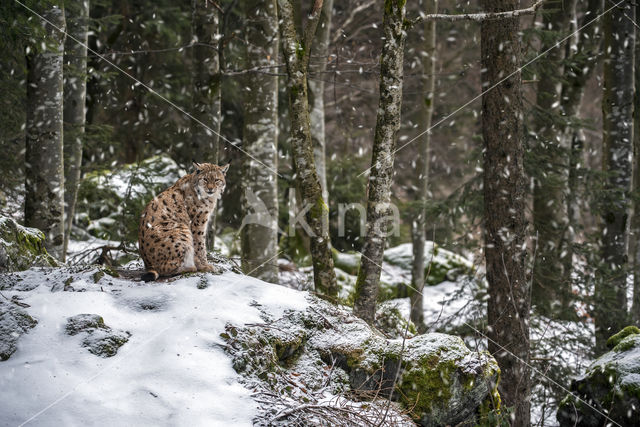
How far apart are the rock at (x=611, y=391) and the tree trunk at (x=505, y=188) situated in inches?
32.0

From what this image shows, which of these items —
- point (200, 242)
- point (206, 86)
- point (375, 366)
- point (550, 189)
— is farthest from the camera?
point (550, 189)

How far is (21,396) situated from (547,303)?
31.1ft

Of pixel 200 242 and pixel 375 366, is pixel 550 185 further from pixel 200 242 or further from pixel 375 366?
pixel 200 242

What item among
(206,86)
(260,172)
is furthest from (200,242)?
(206,86)

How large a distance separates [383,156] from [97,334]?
3.72 metres

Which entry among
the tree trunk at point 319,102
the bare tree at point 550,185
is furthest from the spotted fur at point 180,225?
the bare tree at point 550,185

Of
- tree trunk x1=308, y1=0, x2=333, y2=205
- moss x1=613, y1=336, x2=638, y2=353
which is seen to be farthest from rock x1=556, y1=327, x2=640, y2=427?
tree trunk x1=308, y1=0, x2=333, y2=205

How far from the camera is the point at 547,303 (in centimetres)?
1043

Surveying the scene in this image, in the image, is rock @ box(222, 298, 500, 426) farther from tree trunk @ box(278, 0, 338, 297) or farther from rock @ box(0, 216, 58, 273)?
rock @ box(0, 216, 58, 273)

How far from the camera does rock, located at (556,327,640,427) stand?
556cm

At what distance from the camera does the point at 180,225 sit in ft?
19.4

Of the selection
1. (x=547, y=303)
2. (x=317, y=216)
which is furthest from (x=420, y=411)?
(x=547, y=303)

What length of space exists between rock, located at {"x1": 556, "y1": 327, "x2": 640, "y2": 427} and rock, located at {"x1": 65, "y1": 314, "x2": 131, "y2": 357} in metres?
4.43

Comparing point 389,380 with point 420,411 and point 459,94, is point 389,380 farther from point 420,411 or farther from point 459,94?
point 459,94
